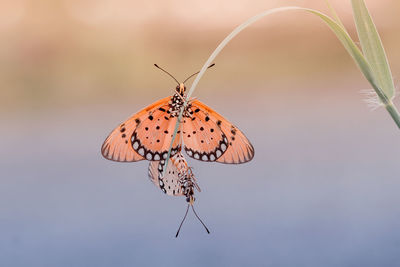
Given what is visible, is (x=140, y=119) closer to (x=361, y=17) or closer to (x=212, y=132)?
(x=212, y=132)

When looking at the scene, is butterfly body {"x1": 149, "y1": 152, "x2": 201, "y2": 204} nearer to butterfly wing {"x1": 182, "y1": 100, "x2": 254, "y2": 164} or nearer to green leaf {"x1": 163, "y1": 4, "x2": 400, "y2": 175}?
butterfly wing {"x1": 182, "y1": 100, "x2": 254, "y2": 164}

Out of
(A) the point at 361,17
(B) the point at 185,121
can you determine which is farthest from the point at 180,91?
(A) the point at 361,17

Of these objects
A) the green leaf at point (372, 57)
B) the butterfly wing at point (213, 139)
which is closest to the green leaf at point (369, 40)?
the green leaf at point (372, 57)

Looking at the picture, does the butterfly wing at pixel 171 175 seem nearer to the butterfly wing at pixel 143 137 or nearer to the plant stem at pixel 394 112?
the butterfly wing at pixel 143 137

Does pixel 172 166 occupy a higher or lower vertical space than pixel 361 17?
lower

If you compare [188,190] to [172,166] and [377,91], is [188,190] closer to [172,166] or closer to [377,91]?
[172,166]

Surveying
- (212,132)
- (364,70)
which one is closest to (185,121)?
(212,132)
